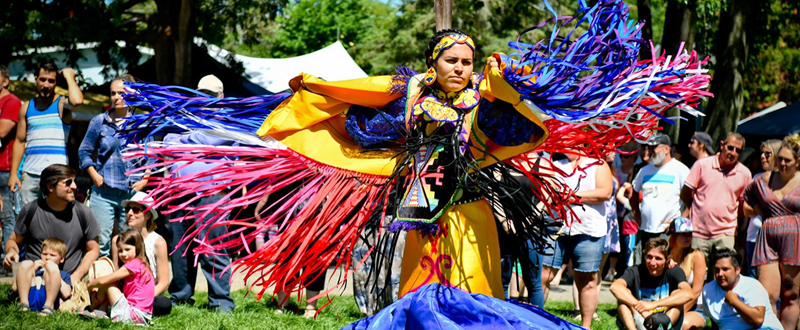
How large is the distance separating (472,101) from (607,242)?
362 cm

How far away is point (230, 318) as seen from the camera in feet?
21.3

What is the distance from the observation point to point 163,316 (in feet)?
21.3

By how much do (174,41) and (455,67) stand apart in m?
8.30

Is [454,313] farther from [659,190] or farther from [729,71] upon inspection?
[729,71]

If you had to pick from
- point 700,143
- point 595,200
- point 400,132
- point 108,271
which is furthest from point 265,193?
point 700,143

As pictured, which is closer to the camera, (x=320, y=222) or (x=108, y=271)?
(x=320, y=222)

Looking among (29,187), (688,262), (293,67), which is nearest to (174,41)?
(293,67)

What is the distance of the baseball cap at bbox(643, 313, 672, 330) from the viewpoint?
5.86 meters

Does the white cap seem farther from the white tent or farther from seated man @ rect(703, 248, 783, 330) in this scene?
the white tent

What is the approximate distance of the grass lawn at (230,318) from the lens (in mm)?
5797

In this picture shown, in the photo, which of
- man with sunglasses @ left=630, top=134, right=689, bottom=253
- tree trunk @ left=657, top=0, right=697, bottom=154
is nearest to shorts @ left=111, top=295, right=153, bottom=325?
man with sunglasses @ left=630, top=134, right=689, bottom=253

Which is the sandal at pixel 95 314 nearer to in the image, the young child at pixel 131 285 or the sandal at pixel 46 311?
the young child at pixel 131 285

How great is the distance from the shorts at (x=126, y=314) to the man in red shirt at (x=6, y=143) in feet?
7.14

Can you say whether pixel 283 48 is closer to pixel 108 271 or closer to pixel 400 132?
pixel 108 271
